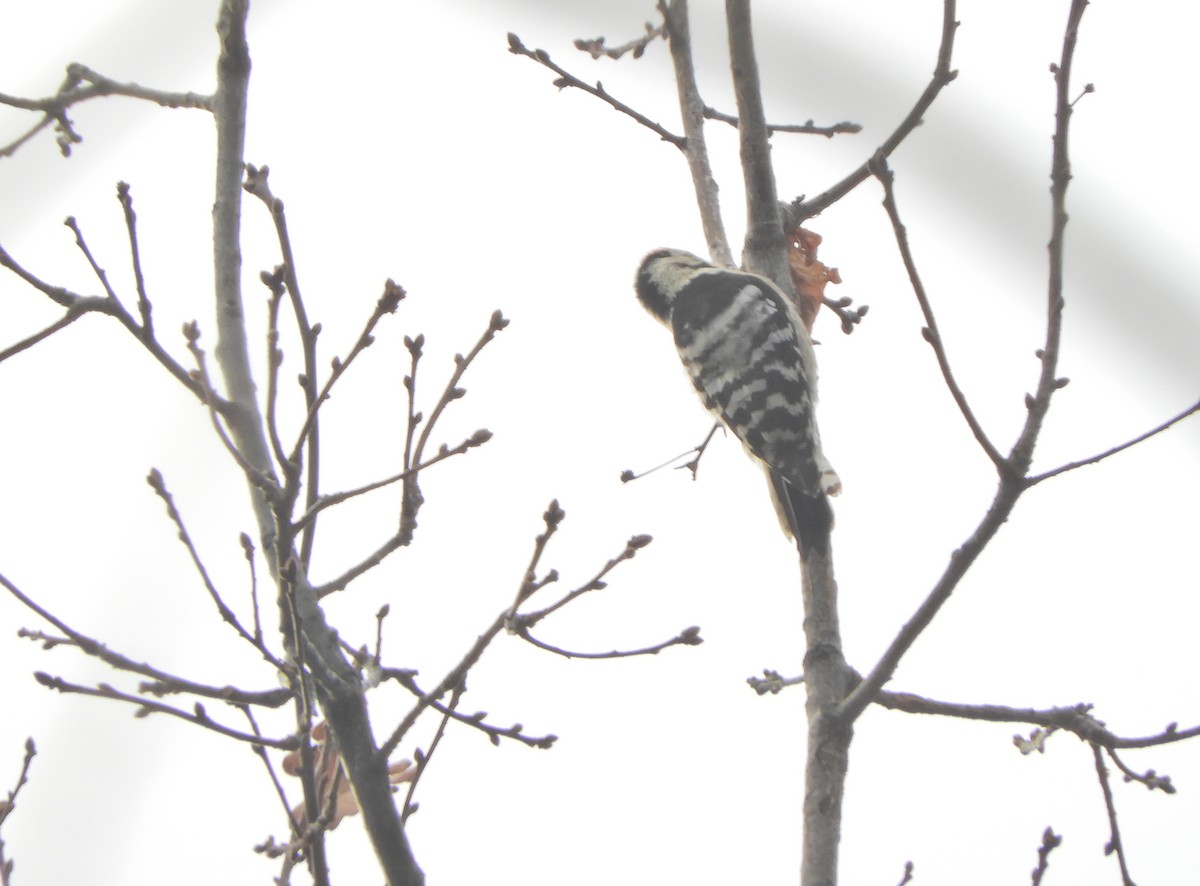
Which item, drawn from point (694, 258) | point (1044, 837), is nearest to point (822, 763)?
point (1044, 837)

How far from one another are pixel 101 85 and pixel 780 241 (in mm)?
1975

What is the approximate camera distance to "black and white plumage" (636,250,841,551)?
12.5 ft

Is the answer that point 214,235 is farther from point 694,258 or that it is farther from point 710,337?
point 694,258

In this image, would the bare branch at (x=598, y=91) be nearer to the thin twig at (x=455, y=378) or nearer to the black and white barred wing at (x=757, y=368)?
the black and white barred wing at (x=757, y=368)

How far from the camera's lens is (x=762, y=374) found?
4383mm

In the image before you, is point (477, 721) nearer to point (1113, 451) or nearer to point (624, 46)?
point (1113, 451)

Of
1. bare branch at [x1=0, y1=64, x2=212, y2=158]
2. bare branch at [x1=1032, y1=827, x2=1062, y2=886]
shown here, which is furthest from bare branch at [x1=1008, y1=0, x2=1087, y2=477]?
bare branch at [x1=0, y1=64, x2=212, y2=158]

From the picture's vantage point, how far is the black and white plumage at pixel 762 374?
381 centimetres

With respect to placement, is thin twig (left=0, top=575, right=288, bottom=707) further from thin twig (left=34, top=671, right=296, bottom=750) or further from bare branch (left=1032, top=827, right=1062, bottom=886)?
bare branch (left=1032, top=827, right=1062, bottom=886)

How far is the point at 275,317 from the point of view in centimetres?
181

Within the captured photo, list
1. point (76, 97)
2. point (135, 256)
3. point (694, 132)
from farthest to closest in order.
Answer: point (694, 132) < point (76, 97) < point (135, 256)

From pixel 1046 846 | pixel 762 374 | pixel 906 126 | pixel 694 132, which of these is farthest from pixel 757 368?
pixel 1046 846

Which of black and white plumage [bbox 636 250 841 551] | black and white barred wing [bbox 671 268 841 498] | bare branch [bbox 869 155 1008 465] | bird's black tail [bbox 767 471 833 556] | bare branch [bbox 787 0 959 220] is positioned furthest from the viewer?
black and white barred wing [bbox 671 268 841 498]

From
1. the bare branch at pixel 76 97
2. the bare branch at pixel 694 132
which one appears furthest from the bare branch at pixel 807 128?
the bare branch at pixel 76 97
